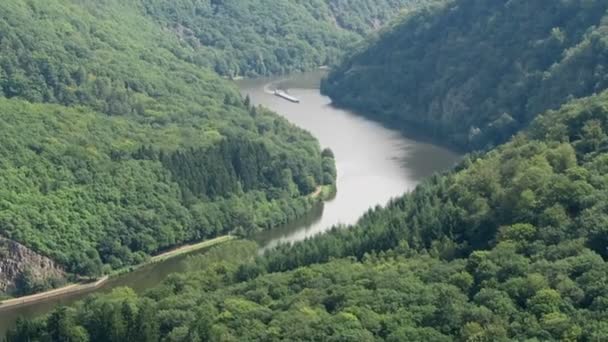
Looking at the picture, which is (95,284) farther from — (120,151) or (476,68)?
(476,68)

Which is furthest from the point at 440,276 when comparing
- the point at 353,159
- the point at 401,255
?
the point at 353,159

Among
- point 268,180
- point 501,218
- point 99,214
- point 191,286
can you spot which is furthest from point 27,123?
point 501,218

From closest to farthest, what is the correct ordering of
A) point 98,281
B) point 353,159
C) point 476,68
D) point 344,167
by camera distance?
point 98,281, point 344,167, point 353,159, point 476,68

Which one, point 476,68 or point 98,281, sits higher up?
point 476,68

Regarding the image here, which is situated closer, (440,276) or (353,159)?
(440,276)

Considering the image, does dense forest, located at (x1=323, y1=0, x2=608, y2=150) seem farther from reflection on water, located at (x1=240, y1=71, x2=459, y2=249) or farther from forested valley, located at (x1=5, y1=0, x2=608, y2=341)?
reflection on water, located at (x1=240, y1=71, x2=459, y2=249)

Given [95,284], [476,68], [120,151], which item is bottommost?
[95,284]

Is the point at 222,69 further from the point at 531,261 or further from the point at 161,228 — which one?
the point at 531,261
